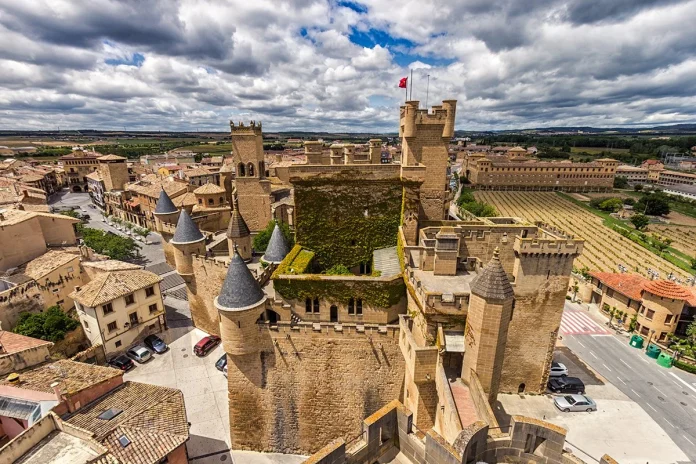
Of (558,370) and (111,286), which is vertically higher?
(111,286)

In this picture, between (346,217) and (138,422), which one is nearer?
(138,422)

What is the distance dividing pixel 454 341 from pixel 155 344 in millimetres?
27582

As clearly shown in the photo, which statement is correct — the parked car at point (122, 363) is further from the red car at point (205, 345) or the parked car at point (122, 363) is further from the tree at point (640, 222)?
the tree at point (640, 222)

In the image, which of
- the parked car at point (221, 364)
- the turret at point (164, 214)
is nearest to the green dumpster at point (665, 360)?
the parked car at point (221, 364)

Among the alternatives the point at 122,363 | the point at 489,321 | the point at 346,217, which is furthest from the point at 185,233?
the point at 489,321

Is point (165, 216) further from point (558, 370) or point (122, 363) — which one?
point (558, 370)

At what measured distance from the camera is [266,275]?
2636 centimetres

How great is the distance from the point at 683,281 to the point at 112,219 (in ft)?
339

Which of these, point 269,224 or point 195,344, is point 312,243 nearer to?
point 195,344

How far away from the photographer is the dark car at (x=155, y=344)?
30562 millimetres

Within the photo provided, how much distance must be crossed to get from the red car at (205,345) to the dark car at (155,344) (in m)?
2.94

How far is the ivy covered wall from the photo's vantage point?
25656mm

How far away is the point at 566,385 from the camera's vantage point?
24250 mm

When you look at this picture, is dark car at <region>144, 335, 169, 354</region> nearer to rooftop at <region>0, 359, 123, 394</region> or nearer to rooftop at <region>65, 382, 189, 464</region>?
rooftop at <region>0, 359, 123, 394</region>
